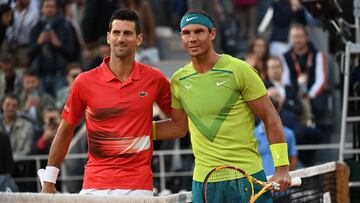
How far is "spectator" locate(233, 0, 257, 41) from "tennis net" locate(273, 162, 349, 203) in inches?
314

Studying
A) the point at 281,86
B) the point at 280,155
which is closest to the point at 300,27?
the point at 281,86

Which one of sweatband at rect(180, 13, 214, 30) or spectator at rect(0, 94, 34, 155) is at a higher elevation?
sweatband at rect(180, 13, 214, 30)

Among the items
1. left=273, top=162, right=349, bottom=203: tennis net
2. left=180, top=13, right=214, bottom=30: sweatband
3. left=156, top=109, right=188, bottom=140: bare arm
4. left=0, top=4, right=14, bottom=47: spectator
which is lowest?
left=273, top=162, right=349, bottom=203: tennis net

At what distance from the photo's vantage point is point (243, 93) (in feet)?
27.2

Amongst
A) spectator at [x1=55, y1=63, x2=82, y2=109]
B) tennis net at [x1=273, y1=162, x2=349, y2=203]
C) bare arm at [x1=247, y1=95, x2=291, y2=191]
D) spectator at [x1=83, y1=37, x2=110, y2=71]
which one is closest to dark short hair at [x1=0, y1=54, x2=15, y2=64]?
spectator at [x1=55, y1=63, x2=82, y2=109]

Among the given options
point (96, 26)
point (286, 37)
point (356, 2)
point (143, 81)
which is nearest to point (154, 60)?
point (96, 26)

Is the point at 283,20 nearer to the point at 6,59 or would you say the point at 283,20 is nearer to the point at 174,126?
the point at 6,59

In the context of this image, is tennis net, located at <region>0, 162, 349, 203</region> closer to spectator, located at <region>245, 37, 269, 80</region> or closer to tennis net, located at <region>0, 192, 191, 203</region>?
tennis net, located at <region>0, 192, 191, 203</region>

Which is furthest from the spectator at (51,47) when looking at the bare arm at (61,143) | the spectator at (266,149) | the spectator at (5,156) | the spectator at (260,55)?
the bare arm at (61,143)

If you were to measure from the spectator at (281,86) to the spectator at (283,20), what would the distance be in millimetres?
1554

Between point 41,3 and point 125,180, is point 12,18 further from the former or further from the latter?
point 125,180

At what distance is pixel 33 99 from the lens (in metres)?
16.9

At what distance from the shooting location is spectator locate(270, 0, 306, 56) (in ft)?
57.2

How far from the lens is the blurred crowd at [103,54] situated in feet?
51.2
